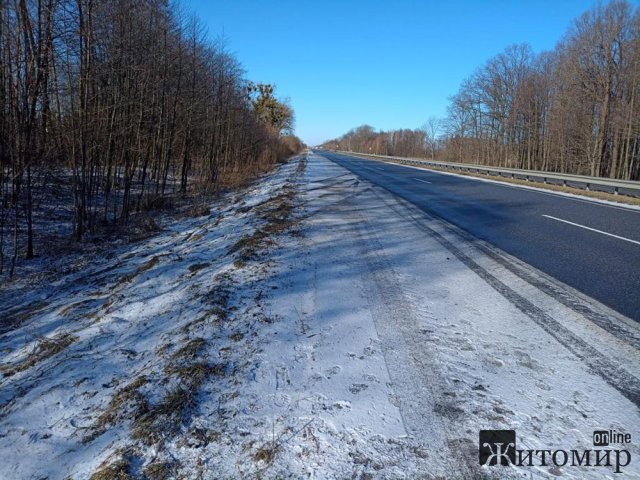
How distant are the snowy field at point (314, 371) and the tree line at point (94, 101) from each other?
4184 millimetres

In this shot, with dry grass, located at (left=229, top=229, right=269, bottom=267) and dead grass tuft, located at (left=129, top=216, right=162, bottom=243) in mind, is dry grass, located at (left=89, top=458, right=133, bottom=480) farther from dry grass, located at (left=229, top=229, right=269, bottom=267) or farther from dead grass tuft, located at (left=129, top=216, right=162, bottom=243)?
dead grass tuft, located at (left=129, top=216, right=162, bottom=243)

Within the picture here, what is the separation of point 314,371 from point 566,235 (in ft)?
21.4

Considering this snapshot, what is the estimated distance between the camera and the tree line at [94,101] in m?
7.48

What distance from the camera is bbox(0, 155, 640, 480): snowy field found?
2322 mm

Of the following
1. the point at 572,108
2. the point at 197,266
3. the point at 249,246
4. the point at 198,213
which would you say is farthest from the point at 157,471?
the point at 572,108

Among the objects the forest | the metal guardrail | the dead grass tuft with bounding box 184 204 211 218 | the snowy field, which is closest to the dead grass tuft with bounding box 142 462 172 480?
the snowy field

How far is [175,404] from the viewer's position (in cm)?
281

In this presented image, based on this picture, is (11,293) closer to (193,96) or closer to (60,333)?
(60,333)

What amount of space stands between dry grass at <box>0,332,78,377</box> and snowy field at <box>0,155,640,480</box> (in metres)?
0.03

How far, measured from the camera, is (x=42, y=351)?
4270mm

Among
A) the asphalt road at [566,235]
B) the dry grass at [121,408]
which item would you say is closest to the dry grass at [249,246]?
the dry grass at [121,408]

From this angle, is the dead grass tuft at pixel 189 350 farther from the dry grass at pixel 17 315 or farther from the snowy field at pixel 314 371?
the dry grass at pixel 17 315

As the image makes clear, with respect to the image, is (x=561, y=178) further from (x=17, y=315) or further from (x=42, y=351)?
(x=17, y=315)

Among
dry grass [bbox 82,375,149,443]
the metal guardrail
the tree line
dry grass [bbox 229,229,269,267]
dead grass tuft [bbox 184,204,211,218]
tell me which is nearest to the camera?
dry grass [bbox 82,375,149,443]
